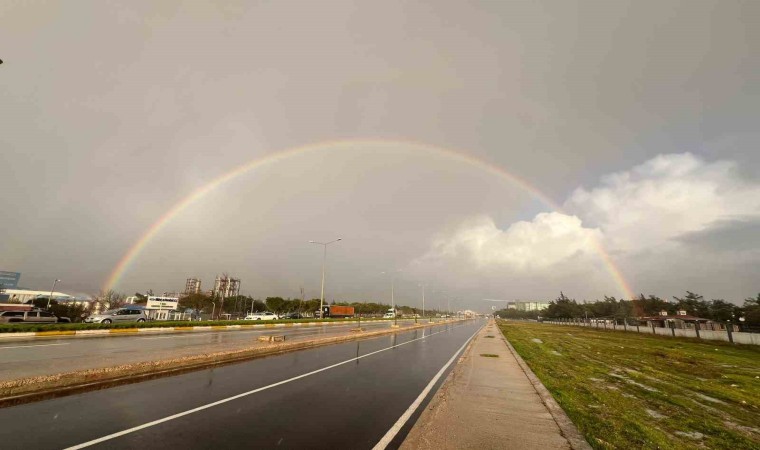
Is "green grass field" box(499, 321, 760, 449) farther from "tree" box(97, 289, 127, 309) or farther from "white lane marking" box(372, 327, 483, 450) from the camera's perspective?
"tree" box(97, 289, 127, 309)

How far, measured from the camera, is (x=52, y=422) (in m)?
6.48

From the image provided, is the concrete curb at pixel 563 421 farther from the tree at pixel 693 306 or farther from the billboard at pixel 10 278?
the billboard at pixel 10 278

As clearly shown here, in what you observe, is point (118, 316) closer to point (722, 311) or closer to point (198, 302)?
point (198, 302)

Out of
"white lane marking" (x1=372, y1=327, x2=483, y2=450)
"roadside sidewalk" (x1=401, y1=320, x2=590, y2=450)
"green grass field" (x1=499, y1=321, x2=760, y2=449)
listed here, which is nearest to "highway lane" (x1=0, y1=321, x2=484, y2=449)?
"white lane marking" (x1=372, y1=327, x2=483, y2=450)

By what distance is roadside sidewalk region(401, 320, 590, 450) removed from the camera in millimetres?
5773

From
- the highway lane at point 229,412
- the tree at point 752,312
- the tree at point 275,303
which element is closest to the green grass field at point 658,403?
the highway lane at point 229,412

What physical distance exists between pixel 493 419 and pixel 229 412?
551 cm

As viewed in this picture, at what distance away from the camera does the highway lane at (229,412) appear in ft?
18.9

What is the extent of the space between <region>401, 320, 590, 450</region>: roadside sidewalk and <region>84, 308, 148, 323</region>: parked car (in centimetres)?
4194

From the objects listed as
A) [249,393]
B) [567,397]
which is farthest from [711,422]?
[249,393]

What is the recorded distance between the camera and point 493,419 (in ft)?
23.3

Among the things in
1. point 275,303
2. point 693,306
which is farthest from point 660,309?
point 275,303

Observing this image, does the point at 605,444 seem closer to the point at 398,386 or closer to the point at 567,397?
the point at 567,397

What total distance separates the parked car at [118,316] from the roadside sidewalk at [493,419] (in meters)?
41.9
